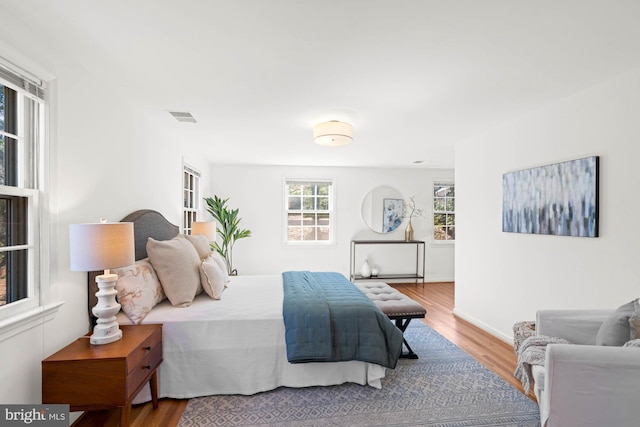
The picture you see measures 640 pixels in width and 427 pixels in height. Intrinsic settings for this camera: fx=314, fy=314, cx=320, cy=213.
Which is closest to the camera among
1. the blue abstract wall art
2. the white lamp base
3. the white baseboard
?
the white lamp base

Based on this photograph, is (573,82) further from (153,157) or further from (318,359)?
(153,157)

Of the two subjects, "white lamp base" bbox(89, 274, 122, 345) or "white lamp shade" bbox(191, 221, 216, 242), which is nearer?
"white lamp base" bbox(89, 274, 122, 345)

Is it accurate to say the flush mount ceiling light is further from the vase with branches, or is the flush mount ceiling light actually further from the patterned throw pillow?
the vase with branches

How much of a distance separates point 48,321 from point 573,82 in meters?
3.81

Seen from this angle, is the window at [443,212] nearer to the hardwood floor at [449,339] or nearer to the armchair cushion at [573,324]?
the hardwood floor at [449,339]

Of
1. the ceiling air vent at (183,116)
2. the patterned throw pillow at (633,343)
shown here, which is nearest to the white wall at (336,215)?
the ceiling air vent at (183,116)

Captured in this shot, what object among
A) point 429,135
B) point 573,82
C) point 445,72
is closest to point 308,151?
point 429,135

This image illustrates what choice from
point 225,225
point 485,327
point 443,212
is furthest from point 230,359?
point 443,212

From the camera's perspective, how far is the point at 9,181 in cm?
163

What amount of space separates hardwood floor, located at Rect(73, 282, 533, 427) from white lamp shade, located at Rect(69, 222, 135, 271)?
1052 mm

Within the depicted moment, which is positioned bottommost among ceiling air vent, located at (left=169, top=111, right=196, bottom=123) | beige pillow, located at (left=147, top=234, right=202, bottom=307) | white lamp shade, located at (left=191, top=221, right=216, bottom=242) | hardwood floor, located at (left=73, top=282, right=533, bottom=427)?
hardwood floor, located at (left=73, top=282, right=533, bottom=427)

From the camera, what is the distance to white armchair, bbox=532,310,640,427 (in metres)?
1.48

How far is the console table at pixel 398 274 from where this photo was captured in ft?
19.8

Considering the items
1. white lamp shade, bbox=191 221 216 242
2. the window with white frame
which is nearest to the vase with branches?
white lamp shade, bbox=191 221 216 242
